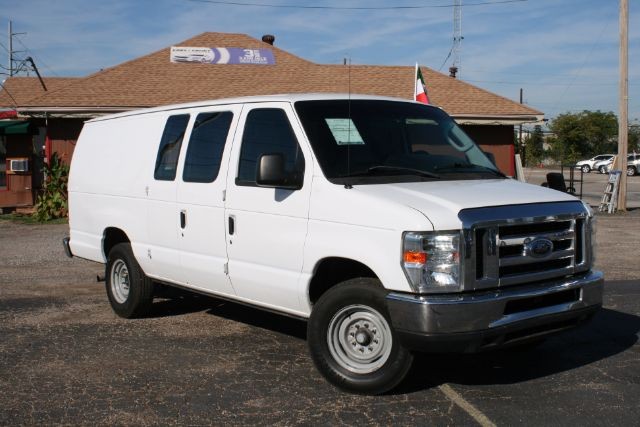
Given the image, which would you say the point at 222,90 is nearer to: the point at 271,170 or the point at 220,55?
the point at 220,55

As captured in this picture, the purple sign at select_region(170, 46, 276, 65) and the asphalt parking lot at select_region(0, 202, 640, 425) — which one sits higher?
the purple sign at select_region(170, 46, 276, 65)

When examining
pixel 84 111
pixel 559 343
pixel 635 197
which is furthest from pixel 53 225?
pixel 635 197

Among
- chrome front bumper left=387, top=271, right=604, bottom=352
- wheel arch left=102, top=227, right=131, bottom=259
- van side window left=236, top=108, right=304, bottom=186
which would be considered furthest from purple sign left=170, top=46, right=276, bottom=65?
chrome front bumper left=387, top=271, right=604, bottom=352

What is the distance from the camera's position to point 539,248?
485cm

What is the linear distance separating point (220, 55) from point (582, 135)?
53277 mm

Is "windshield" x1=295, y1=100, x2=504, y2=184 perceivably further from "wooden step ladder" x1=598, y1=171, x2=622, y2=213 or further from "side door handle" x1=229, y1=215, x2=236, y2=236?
"wooden step ladder" x1=598, y1=171, x2=622, y2=213

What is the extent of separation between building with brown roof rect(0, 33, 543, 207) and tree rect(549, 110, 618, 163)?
47.8 metres

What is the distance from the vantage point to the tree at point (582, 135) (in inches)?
2719

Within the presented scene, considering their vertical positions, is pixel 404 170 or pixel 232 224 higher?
pixel 404 170

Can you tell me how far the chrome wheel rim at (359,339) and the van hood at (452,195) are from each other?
2.52ft

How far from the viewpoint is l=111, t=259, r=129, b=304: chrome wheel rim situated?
7.51m

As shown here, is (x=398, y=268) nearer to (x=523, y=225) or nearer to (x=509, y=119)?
(x=523, y=225)

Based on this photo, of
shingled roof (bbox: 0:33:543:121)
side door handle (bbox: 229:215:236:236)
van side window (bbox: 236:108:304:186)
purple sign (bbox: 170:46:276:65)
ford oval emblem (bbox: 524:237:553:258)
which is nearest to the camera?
ford oval emblem (bbox: 524:237:553:258)

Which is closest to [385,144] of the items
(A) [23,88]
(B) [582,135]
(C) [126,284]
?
(C) [126,284]
